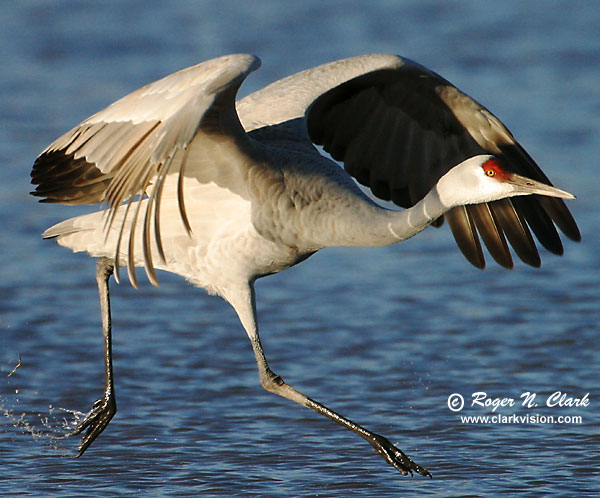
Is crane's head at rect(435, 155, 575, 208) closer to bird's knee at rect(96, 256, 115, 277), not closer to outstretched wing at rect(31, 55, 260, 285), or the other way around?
outstretched wing at rect(31, 55, 260, 285)

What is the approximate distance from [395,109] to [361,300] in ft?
6.49

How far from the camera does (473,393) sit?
7621mm

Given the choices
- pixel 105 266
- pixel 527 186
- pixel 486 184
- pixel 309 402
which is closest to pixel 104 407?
pixel 105 266

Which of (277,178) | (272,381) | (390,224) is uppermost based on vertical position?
(277,178)

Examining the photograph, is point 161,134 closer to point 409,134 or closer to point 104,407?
point 104,407

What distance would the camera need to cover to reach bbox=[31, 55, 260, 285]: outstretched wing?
5.52 meters

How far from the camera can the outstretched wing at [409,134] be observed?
7.04 m

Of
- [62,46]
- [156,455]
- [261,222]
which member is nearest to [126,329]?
[156,455]

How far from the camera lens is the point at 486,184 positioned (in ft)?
19.2

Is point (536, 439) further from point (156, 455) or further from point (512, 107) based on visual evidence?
point (512, 107)

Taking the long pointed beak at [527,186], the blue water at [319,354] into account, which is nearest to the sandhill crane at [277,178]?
the long pointed beak at [527,186]

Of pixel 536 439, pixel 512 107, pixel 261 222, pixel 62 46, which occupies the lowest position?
pixel 536 439

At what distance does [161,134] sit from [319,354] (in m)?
3.08

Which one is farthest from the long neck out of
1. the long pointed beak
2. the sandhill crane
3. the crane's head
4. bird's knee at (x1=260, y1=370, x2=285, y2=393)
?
bird's knee at (x1=260, y1=370, x2=285, y2=393)
